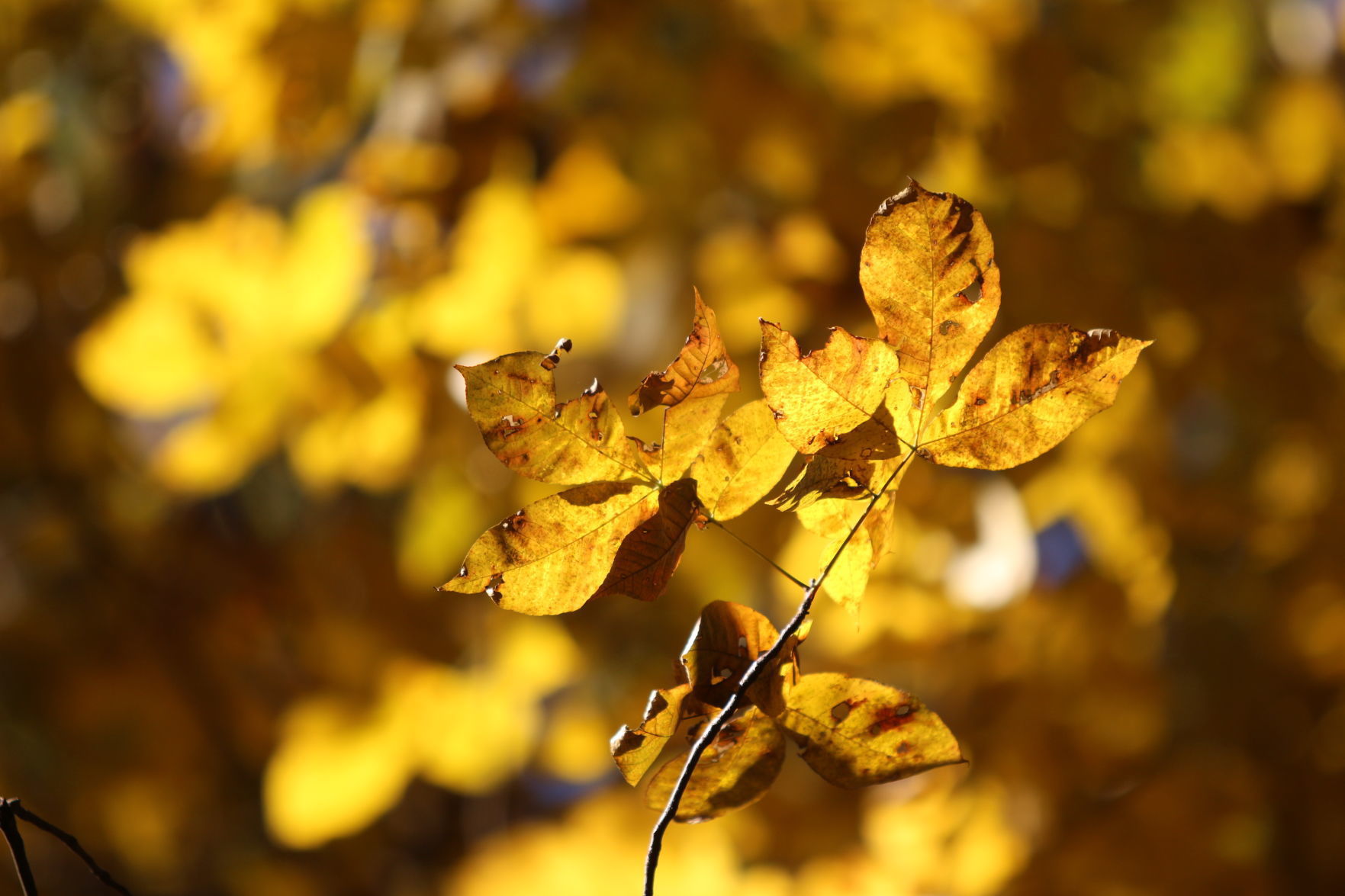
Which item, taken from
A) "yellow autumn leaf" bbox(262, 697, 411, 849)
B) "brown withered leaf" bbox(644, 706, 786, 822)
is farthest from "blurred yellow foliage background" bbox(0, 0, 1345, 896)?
"brown withered leaf" bbox(644, 706, 786, 822)

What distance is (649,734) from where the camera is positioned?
0.24 metres

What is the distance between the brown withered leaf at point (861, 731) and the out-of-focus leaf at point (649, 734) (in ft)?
Result: 0.10

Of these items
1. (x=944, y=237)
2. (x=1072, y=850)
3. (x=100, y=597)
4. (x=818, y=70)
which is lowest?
(x=1072, y=850)

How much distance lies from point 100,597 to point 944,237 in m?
1.88

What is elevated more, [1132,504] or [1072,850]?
[1132,504]

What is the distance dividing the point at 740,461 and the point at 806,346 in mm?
817

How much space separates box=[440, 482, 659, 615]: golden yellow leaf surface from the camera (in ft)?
0.76

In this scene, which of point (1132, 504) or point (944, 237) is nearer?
point (944, 237)

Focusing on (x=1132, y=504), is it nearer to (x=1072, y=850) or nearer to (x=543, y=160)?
(x=1072, y=850)

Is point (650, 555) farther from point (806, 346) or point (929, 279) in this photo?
point (806, 346)

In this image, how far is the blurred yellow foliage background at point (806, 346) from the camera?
1.00m

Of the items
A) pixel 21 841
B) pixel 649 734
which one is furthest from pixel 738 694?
pixel 21 841

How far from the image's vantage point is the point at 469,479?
3.96ft

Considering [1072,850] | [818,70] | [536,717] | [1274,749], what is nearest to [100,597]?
[536,717]
